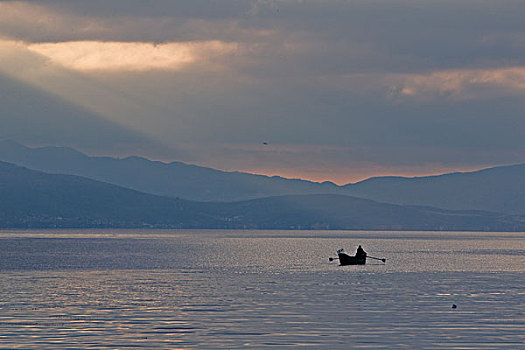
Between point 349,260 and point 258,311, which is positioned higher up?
point 349,260

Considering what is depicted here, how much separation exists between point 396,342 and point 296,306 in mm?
22278

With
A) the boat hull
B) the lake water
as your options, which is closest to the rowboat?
the boat hull

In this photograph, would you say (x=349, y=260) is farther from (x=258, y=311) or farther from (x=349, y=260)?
(x=258, y=311)

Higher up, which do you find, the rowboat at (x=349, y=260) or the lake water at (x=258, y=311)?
the rowboat at (x=349, y=260)

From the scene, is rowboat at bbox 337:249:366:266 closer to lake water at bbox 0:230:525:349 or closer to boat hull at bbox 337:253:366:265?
boat hull at bbox 337:253:366:265

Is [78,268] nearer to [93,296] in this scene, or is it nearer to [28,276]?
[28,276]

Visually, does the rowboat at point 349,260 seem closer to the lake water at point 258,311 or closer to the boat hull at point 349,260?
the boat hull at point 349,260

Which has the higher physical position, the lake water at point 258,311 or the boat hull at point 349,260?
the boat hull at point 349,260

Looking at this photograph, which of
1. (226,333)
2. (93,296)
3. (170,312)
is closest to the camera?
(226,333)

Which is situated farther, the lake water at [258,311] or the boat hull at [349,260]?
the boat hull at [349,260]

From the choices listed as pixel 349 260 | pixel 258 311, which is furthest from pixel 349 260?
pixel 258 311

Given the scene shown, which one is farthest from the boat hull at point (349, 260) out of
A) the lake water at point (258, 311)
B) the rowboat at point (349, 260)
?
the lake water at point (258, 311)

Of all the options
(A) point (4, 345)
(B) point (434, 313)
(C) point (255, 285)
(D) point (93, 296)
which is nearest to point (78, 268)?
(C) point (255, 285)

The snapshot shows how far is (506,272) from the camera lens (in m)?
140
